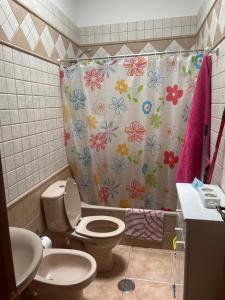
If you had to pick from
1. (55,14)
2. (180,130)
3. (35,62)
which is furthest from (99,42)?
(180,130)

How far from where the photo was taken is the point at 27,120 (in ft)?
5.65

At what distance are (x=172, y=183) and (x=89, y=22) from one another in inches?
81.1

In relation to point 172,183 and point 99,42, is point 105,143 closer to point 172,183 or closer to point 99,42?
point 172,183

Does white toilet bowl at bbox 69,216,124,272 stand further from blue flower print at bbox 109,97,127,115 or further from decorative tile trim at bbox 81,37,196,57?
decorative tile trim at bbox 81,37,196,57

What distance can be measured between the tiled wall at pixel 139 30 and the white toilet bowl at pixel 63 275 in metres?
2.30

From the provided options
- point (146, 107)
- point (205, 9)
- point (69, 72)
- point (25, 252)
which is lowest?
point (25, 252)

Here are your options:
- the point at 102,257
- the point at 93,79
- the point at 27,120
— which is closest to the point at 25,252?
the point at 27,120

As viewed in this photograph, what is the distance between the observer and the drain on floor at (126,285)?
1860 millimetres

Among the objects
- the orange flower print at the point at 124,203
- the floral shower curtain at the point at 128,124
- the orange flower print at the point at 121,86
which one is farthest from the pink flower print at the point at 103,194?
the orange flower print at the point at 121,86

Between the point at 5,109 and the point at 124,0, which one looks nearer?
the point at 5,109

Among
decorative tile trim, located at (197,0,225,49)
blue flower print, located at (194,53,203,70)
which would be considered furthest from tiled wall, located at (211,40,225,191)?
blue flower print, located at (194,53,203,70)

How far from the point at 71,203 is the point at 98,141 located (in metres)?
0.70

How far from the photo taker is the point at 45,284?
140 centimetres

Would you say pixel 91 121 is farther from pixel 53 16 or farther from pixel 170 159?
pixel 53 16
